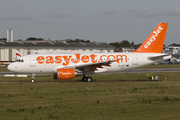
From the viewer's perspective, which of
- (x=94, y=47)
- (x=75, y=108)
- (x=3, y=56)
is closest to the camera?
(x=75, y=108)

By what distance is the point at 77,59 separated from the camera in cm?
3606

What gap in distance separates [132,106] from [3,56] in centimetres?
9351

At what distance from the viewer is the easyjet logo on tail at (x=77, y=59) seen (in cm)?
3569

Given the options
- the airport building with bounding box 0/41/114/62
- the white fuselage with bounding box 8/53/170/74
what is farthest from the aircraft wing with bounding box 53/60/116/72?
the airport building with bounding box 0/41/114/62

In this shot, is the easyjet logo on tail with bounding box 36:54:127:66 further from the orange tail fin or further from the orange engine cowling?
the orange tail fin

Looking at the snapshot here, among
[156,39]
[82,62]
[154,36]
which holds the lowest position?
[82,62]

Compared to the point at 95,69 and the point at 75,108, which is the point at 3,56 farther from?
the point at 75,108

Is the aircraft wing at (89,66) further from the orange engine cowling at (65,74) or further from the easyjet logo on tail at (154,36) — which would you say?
the easyjet logo on tail at (154,36)

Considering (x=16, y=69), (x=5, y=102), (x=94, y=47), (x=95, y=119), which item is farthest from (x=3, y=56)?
(x=95, y=119)

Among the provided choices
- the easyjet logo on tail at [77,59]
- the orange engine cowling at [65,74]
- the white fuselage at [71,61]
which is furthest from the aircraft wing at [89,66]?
the orange engine cowling at [65,74]

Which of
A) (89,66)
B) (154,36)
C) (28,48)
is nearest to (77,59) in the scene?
(89,66)

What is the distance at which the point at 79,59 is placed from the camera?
3616 centimetres

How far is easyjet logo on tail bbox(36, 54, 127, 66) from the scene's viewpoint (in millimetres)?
35688

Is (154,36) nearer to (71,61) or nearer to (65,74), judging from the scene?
(71,61)
